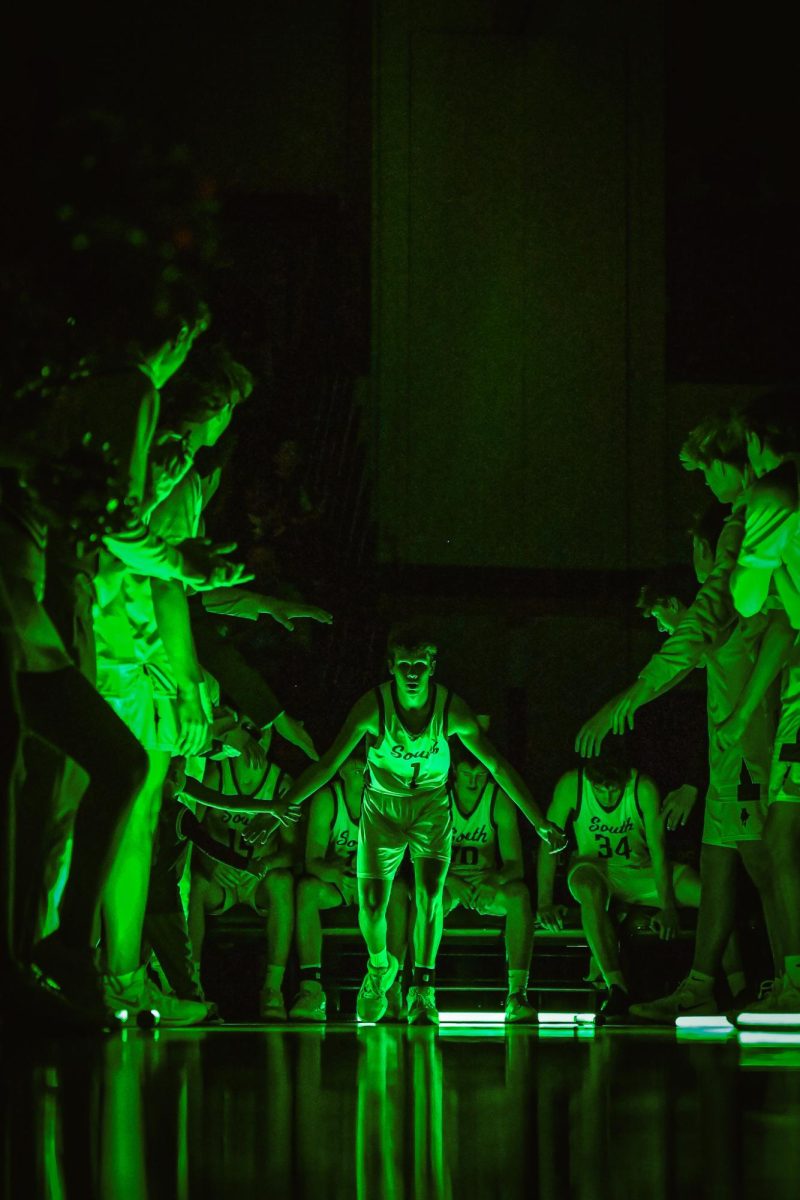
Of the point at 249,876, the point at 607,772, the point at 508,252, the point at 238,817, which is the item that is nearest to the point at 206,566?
the point at 238,817

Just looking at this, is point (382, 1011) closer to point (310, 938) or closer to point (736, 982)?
point (310, 938)

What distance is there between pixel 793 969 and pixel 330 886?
340 cm

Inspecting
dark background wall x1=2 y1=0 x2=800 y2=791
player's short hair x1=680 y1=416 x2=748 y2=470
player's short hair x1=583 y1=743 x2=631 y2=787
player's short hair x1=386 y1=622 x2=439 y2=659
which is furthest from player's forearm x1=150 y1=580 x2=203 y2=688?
dark background wall x1=2 y1=0 x2=800 y2=791

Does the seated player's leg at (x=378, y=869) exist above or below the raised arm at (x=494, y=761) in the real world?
below

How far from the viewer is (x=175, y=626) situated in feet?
20.7

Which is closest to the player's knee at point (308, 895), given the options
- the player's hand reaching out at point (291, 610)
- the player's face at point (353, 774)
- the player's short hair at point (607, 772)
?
the player's face at point (353, 774)

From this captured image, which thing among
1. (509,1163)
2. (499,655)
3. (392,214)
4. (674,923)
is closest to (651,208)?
(392,214)

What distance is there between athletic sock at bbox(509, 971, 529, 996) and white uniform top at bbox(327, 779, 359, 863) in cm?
103

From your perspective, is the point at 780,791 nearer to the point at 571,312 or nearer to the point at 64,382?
the point at 64,382

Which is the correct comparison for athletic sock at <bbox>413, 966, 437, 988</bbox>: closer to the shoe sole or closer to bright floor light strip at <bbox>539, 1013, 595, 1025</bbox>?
the shoe sole

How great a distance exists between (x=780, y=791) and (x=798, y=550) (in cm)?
79

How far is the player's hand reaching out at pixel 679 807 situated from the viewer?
9.34 metres

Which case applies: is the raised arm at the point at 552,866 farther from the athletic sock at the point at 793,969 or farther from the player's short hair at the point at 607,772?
the athletic sock at the point at 793,969

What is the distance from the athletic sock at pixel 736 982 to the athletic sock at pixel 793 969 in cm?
244
